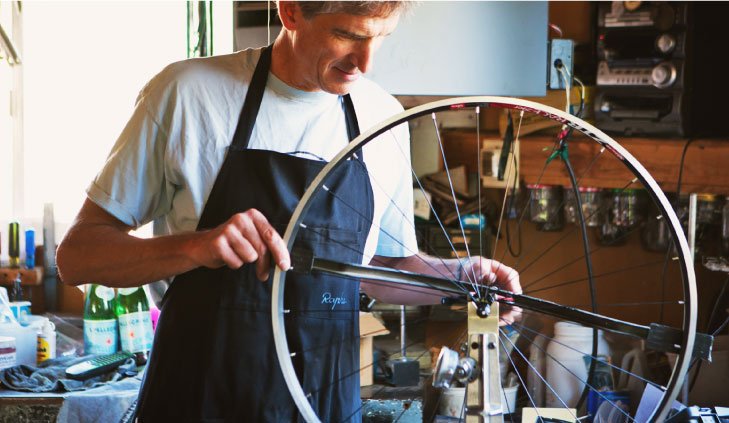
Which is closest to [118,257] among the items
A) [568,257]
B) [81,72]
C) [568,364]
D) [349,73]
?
[349,73]

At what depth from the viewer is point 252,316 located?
1774 millimetres

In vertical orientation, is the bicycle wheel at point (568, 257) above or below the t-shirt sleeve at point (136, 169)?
below

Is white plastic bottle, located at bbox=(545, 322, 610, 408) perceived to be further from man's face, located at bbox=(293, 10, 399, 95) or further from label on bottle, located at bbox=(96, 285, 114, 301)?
man's face, located at bbox=(293, 10, 399, 95)

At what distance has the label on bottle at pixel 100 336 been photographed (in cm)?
332

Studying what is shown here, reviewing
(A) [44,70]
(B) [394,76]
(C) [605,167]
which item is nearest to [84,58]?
(A) [44,70]

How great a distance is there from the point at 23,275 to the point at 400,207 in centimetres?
256

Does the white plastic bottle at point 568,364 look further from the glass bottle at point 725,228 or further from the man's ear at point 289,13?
the man's ear at point 289,13

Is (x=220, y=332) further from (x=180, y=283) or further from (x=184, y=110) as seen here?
(x=184, y=110)

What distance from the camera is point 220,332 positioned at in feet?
5.81

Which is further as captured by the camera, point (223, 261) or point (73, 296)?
point (73, 296)

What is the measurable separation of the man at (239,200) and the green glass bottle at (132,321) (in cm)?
148

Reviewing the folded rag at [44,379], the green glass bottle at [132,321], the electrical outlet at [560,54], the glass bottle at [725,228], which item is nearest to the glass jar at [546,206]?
the glass bottle at [725,228]

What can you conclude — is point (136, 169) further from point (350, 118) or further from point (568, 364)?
point (568, 364)

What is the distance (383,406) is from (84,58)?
241 centimetres
